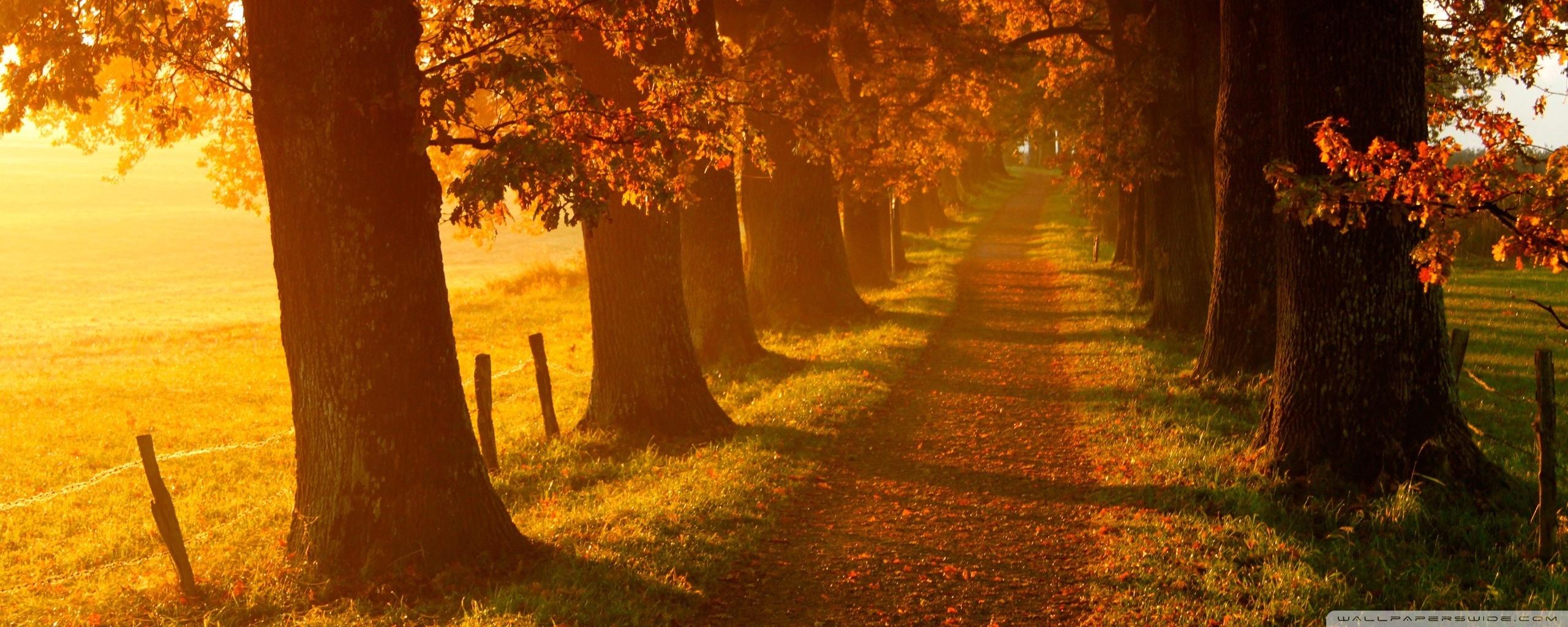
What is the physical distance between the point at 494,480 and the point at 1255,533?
6769 mm

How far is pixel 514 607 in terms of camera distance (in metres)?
6.72

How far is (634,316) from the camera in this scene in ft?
39.5

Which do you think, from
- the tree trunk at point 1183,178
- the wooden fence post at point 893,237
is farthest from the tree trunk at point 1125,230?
the tree trunk at point 1183,178

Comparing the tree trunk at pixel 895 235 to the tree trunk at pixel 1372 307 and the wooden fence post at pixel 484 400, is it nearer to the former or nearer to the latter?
the wooden fence post at pixel 484 400

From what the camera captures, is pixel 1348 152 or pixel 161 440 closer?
pixel 1348 152

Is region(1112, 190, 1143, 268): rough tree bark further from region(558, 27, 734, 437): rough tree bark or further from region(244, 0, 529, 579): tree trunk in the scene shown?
region(244, 0, 529, 579): tree trunk

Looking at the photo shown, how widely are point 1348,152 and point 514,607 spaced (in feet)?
19.0

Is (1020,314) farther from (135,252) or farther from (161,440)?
(135,252)

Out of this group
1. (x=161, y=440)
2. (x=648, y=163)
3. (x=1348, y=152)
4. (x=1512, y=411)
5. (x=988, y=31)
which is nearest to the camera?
(x=1348, y=152)

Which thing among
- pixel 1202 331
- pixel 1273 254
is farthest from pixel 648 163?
pixel 1202 331

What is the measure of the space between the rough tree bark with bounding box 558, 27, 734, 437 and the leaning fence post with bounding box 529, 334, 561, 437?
0.52 meters

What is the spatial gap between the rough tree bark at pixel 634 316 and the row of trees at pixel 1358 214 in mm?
6059

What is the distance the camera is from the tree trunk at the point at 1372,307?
8047 millimetres

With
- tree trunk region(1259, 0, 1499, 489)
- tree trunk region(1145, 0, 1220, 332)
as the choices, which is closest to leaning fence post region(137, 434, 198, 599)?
tree trunk region(1259, 0, 1499, 489)
